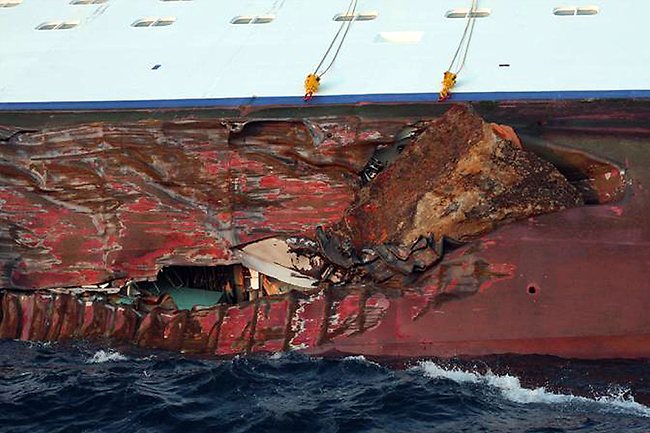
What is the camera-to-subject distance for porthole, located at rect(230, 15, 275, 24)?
19547 millimetres

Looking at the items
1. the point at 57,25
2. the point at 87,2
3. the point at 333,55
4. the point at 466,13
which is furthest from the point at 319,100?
the point at 87,2

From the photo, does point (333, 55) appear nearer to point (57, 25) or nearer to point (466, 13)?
point (466, 13)

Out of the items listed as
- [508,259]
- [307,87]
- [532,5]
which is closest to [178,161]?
[307,87]

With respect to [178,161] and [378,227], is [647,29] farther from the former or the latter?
[178,161]

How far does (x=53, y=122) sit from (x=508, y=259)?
6381 millimetres

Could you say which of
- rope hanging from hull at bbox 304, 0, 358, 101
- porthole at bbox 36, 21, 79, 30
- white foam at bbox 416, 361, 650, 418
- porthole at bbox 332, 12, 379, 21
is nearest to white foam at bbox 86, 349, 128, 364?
white foam at bbox 416, 361, 650, 418

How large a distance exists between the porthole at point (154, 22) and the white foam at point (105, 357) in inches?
227

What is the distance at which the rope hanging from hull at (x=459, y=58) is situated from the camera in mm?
16422

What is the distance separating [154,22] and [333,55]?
349 centimetres

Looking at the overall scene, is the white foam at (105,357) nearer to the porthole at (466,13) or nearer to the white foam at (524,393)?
the white foam at (524,393)

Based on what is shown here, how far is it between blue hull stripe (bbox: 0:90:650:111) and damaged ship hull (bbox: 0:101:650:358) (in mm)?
207

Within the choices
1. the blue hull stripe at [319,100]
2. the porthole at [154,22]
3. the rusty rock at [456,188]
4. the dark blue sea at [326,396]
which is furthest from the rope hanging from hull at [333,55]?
the dark blue sea at [326,396]

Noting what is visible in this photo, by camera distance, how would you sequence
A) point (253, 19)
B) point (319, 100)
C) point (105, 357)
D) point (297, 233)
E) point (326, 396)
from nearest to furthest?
point (326, 396), point (105, 357), point (297, 233), point (319, 100), point (253, 19)

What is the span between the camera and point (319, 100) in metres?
16.8
